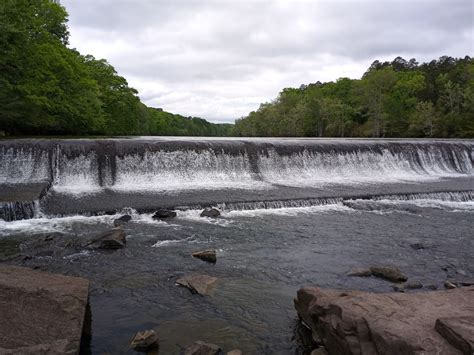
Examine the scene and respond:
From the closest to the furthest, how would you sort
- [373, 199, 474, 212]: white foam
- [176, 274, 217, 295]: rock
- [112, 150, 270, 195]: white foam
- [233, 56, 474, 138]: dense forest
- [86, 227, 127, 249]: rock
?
1. [176, 274, 217, 295]: rock
2. [86, 227, 127, 249]: rock
3. [373, 199, 474, 212]: white foam
4. [112, 150, 270, 195]: white foam
5. [233, 56, 474, 138]: dense forest

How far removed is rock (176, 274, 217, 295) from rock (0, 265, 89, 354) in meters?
2.40

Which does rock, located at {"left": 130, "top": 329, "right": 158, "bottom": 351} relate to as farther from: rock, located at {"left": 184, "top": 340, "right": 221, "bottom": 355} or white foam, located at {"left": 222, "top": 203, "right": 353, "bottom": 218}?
white foam, located at {"left": 222, "top": 203, "right": 353, "bottom": 218}

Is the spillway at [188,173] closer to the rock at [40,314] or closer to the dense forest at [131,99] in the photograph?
the dense forest at [131,99]

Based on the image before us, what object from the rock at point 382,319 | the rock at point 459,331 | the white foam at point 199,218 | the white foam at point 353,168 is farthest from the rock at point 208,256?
the white foam at point 353,168

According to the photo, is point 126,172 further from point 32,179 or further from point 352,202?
point 352,202

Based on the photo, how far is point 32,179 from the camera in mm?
18000

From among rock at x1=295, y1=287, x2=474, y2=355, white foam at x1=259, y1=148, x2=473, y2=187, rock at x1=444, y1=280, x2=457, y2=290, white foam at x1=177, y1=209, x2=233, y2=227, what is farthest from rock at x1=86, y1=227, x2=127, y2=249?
white foam at x1=259, y1=148, x2=473, y2=187

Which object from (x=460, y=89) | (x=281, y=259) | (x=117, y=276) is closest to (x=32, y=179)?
(x=117, y=276)

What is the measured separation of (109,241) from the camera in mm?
10297

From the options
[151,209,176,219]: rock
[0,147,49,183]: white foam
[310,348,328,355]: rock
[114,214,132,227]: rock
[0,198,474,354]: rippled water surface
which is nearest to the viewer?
[310,348,328,355]: rock

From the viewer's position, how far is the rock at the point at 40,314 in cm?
471

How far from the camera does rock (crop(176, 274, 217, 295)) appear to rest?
7.80 meters

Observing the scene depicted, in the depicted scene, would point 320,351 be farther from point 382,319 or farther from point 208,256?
point 208,256

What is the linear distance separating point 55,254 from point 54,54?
2285cm
